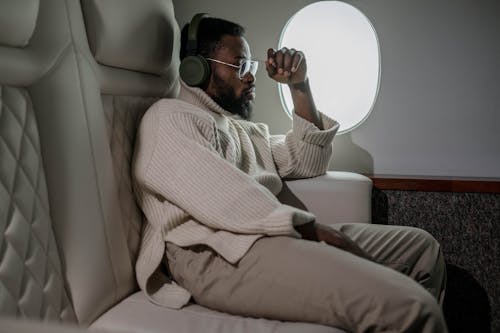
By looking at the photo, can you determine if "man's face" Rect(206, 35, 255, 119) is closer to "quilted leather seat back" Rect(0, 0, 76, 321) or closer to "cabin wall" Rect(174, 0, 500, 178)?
"cabin wall" Rect(174, 0, 500, 178)

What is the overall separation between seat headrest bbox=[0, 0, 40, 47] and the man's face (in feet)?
1.85

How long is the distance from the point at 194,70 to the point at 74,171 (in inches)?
18.5

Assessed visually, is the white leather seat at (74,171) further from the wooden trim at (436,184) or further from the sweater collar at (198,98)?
the wooden trim at (436,184)

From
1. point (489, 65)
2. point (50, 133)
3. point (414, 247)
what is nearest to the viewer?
point (50, 133)

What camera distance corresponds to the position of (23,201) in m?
0.86

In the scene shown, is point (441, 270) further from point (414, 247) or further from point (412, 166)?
point (412, 166)

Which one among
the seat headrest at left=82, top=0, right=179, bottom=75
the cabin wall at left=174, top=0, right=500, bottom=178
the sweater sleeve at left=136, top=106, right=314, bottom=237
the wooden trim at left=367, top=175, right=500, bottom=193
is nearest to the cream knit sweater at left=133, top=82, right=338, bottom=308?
the sweater sleeve at left=136, top=106, right=314, bottom=237

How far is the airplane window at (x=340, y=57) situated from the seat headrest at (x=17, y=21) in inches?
34.9

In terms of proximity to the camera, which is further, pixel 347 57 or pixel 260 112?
pixel 260 112

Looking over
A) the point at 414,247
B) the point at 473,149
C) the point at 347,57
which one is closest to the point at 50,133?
the point at 414,247

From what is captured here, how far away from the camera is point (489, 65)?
162 cm

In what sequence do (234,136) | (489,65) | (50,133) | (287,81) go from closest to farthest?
1. (50,133)
2. (234,136)
3. (287,81)
4. (489,65)

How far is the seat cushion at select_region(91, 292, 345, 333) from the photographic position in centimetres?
92

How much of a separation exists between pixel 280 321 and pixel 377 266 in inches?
7.6
